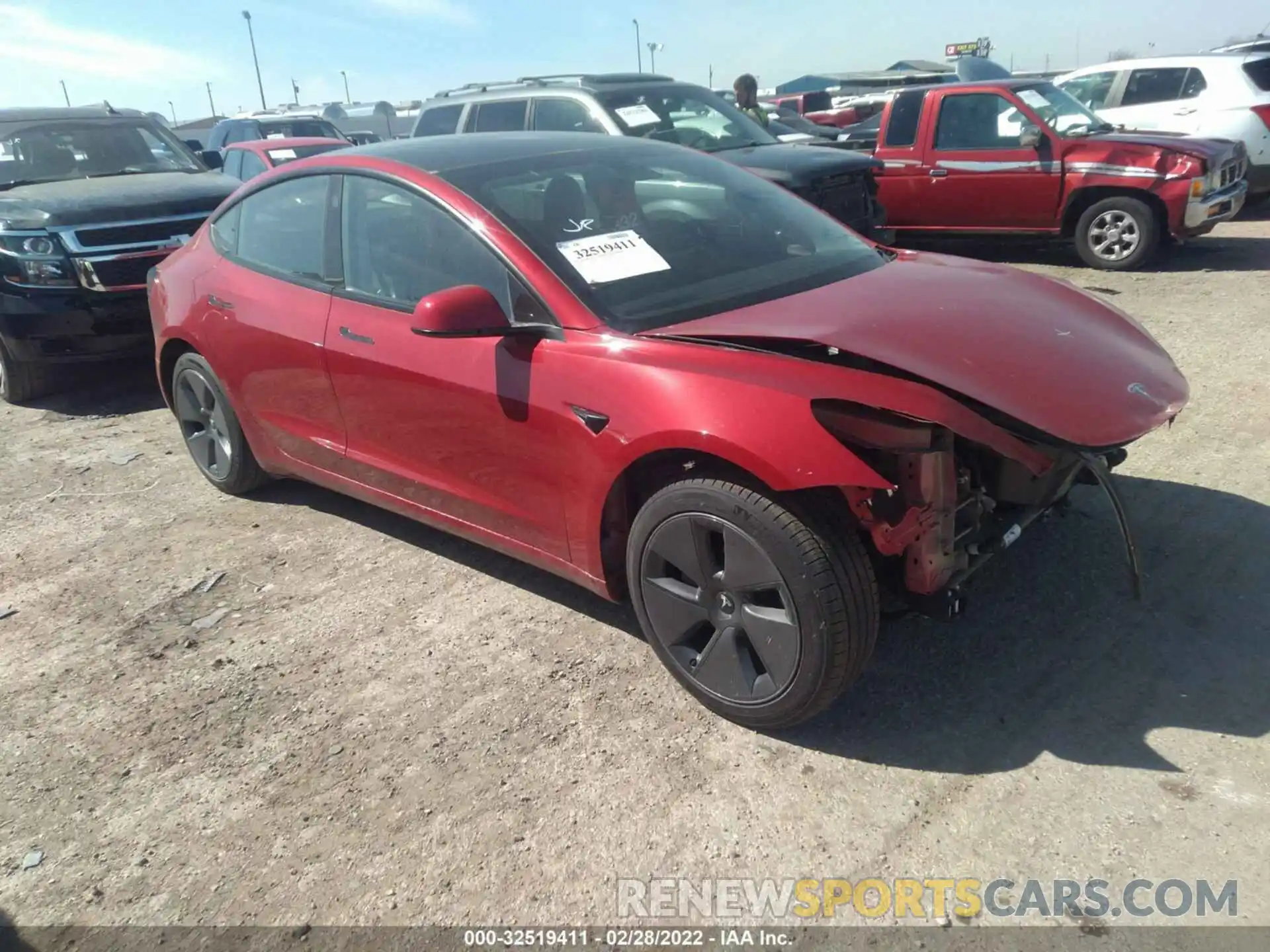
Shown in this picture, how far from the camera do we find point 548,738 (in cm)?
289

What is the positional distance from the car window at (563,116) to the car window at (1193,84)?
674cm

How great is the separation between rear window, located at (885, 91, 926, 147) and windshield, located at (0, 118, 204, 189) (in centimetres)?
637

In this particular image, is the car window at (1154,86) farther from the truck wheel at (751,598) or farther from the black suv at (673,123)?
the truck wheel at (751,598)

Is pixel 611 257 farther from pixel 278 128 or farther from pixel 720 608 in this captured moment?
pixel 278 128

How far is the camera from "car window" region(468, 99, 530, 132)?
8.23m

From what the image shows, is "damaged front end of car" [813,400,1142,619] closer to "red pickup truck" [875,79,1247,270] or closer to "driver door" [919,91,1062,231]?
"red pickup truck" [875,79,1247,270]

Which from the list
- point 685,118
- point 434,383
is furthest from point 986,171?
point 434,383

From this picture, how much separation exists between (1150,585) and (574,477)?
2.05 m

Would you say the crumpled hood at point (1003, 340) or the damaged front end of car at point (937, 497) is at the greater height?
the crumpled hood at point (1003, 340)

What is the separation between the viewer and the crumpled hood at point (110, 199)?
6305 mm

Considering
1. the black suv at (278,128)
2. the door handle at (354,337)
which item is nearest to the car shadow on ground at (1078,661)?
the door handle at (354,337)

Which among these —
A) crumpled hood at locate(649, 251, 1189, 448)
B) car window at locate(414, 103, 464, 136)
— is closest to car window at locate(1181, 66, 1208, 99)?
car window at locate(414, 103, 464, 136)

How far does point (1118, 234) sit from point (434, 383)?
7.29m

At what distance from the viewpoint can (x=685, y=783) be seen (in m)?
2.67
